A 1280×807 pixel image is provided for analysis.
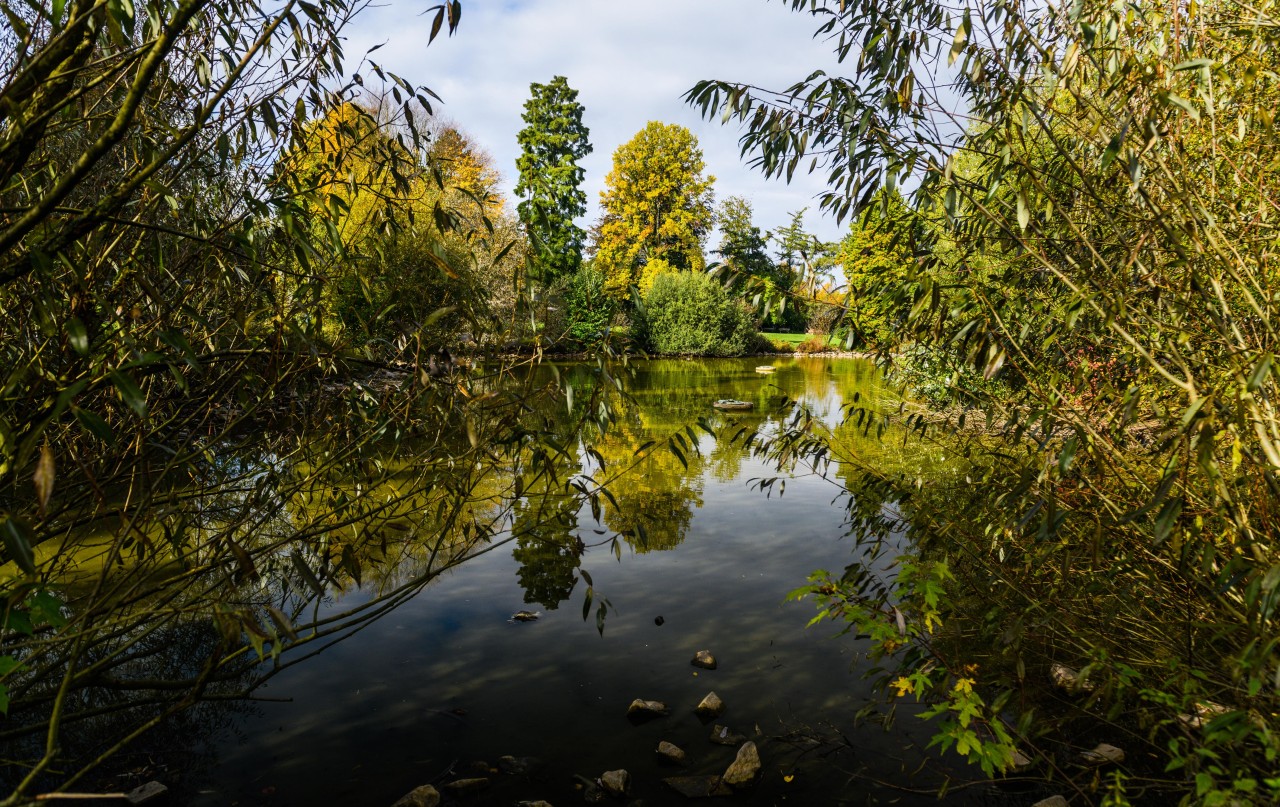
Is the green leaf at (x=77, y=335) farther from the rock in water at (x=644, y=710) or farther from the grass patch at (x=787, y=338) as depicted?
the grass patch at (x=787, y=338)

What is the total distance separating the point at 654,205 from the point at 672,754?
44146mm

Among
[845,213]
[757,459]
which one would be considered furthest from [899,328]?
[757,459]

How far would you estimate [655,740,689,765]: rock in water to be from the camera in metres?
4.60

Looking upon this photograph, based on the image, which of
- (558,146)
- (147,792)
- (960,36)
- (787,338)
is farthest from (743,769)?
(787,338)

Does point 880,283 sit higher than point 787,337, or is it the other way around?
point 880,283

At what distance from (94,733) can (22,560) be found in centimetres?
429

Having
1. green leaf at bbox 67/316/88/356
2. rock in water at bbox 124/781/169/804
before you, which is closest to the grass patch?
rock in water at bbox 124/781/169/804

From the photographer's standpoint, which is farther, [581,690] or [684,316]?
[684,316]

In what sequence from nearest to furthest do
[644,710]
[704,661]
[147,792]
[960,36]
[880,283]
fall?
[960,36], [147,792], [880,283], [644,710], [704,661]

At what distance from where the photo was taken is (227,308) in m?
4.01

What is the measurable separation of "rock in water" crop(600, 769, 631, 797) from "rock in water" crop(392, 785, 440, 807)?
3.10 ft

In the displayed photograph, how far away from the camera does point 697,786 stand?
4.34 meters

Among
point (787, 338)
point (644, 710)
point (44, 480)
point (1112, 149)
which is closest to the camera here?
point (44, 480)

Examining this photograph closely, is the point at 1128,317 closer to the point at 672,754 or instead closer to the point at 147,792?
the point at 672,754
